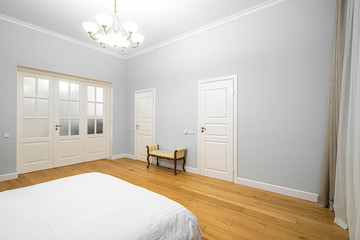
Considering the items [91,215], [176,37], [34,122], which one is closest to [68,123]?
[34,122]

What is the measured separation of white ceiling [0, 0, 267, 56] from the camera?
287cm

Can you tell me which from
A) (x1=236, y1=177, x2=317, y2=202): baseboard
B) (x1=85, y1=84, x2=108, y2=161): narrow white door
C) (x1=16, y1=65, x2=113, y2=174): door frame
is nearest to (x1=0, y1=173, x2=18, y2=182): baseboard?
(x1=16, y1=65, x2=113, y2=174): door frame

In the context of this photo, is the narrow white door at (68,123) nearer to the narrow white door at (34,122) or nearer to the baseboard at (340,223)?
the narrow white door at (34,122)

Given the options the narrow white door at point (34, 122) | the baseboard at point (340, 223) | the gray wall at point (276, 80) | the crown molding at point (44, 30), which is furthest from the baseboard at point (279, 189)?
the crown molding at point (44, 30)

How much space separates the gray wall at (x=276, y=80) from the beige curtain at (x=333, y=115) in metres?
0.17

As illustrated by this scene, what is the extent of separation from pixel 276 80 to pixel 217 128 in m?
1.34

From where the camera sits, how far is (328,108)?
2268 millimetres

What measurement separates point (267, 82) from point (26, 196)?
11.0 feet

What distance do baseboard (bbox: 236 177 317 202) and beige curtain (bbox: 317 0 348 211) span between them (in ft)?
0.50

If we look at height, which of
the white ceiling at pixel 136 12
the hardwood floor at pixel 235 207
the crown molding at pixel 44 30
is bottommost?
the hardwood floor at pixel 235 207

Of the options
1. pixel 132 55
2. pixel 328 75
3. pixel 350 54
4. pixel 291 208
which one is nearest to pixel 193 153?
pixel 291 208

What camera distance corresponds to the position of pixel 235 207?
230cm

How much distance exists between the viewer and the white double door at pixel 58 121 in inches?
146

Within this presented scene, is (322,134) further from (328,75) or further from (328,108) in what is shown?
(328,75)
